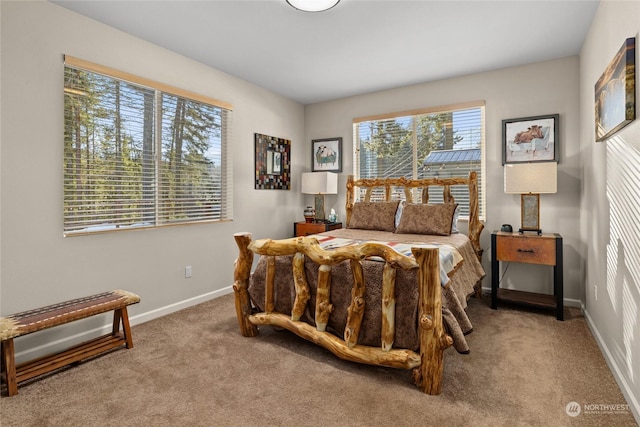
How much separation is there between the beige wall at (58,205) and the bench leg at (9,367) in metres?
0.41

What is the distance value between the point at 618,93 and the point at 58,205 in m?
3.70

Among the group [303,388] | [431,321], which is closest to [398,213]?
[431,321]

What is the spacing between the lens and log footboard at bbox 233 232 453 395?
1.89 meters

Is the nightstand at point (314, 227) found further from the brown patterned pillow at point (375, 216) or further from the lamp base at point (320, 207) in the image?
the brown patterned pillow at point (375, 216)

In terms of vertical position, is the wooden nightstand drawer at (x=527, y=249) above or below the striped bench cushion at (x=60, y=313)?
above

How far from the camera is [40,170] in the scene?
2408 millimetres

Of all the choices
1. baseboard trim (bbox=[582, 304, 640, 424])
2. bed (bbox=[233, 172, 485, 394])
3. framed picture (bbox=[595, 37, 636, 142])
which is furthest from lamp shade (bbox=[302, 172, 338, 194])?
baseboard trim (bbox=[582, 304, 640, 424])

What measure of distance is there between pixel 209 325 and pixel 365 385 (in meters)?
1.56

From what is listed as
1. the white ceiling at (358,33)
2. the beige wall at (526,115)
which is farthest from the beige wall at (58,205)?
the beige wall at (526,115)

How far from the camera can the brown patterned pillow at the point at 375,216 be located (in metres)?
3.76

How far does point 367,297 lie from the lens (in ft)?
7.11

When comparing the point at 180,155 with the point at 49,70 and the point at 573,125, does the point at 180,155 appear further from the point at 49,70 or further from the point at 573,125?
the point at 573,125

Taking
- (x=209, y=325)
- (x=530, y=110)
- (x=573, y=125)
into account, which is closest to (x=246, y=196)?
(x=209, y=325)

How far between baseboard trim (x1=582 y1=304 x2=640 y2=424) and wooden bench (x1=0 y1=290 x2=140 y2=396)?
3.06m
